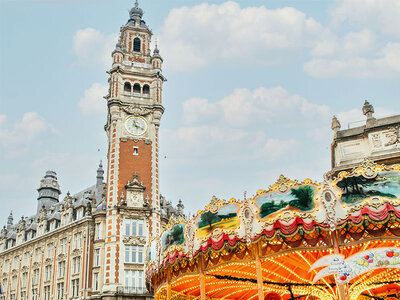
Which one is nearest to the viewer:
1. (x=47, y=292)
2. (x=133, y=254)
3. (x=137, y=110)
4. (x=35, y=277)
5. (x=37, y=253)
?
(x=133, y=254)

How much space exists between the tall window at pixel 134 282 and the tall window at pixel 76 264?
6993mm

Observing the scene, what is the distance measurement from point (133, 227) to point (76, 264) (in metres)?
8.21

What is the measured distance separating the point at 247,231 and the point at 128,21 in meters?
43.8

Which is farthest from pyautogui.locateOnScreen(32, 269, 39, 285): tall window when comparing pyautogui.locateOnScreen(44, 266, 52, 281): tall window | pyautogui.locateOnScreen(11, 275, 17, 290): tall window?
pyautogui.locateOnScreen(11, 275, 17, 290): tall window

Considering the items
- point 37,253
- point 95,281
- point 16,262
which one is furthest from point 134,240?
point 16,262

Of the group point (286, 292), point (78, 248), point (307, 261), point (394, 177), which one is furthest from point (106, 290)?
point (394, 177)

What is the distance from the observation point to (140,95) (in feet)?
168

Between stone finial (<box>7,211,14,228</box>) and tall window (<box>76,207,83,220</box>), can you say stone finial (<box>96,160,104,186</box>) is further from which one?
stone finial (<box>7,211,14,228</box>)

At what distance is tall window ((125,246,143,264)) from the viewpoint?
43406 mm

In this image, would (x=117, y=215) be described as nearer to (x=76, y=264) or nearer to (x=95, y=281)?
(x=95, y=281)

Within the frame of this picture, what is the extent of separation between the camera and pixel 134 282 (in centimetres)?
4262

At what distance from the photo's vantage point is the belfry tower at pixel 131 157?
4334cm

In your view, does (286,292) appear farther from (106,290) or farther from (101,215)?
(101,215)

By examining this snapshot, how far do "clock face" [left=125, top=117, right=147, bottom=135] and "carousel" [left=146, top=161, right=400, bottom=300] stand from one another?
82.3 ft
